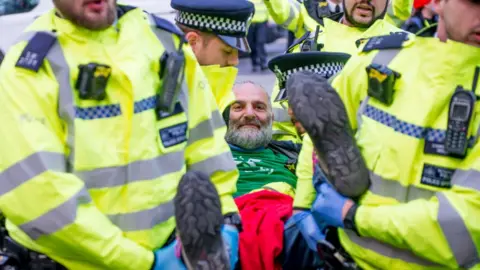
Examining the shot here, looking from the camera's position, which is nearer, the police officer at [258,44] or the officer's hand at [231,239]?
the officer's hand at [231,239]

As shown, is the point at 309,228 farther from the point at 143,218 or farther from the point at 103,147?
the point at 103,147

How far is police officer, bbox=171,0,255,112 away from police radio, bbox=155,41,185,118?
1.57m

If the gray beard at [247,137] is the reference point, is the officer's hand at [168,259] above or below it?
above

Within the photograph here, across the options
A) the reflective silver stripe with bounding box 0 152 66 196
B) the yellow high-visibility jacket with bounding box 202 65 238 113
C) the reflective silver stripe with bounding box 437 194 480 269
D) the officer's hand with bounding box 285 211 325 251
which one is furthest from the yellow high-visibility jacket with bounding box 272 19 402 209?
the reflective silver stripe with bounding box 0 152 66 196

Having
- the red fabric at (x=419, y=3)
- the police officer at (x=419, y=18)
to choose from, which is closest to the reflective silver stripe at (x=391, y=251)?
the police officer at (x=419, y=18)

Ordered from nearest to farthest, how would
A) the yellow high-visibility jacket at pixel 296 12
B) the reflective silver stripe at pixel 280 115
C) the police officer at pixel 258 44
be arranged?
1. the reflective silver stripe at pixel 280 115
2. the yellow high-visibility jacket at pixel 296 12
3. the police officer at pixel 258 44

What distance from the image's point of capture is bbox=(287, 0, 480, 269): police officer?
333 centimetres

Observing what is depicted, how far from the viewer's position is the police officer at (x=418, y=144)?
3.33 meters

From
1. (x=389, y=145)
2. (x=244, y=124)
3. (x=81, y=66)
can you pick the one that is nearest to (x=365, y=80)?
(x=389, y=145)

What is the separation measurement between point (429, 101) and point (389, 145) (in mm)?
202

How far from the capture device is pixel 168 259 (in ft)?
11.0

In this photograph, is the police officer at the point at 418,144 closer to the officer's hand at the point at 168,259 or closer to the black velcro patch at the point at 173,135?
the black velcro patch at the point at 173,135

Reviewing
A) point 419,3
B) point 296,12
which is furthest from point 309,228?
point 419,3

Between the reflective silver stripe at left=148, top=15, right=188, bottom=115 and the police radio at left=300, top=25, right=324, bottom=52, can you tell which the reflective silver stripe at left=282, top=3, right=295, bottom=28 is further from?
the reflective silver stripe at left=148, top=15, right=188, bottom=115
